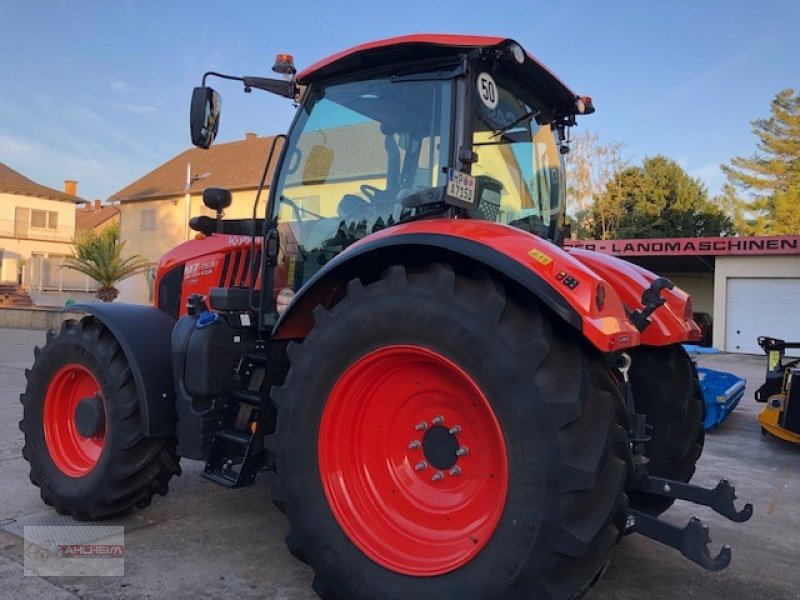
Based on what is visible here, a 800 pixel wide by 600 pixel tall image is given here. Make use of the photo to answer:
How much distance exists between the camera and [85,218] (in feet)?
204

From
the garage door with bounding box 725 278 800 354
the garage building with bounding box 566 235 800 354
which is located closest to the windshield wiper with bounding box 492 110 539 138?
the garage building with bounding box 566 235 800 354

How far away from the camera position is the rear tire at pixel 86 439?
140 inches

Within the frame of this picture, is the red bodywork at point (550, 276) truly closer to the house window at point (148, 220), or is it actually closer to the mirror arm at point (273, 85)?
the mirror arm at point (273, 85)

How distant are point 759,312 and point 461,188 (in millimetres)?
20218

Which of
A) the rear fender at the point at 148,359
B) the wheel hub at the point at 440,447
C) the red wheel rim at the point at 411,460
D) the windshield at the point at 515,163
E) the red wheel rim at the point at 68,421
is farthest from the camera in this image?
the red wheel rim at the point at 68,421

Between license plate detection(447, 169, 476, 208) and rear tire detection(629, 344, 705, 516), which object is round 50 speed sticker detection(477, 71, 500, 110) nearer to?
license plate detection(447, 169, 476, 208)

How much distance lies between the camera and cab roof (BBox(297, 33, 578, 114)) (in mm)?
2967

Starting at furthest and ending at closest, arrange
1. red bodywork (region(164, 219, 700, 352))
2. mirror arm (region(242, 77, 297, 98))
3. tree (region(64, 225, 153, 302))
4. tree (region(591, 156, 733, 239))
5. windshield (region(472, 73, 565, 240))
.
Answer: tree (region(591, 156, 733, 239)), tree (region(64, 225, 153, 302)), mirror arm (region(242, 77, 297, 98)), windshield (region(472, 73, 565, 240)), red bodywork (region(164, 219, 700, 352))

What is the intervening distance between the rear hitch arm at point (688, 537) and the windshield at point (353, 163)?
166cm

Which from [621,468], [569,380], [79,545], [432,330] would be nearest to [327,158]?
[432,330]

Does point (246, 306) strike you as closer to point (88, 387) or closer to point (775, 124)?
point (88, 387)

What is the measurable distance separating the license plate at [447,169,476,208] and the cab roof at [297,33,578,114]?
0.57 m

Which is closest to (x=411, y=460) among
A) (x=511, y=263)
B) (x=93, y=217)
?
(x=511, y=263)

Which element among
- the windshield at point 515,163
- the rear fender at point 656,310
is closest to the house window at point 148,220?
the windshield at point 515,163
